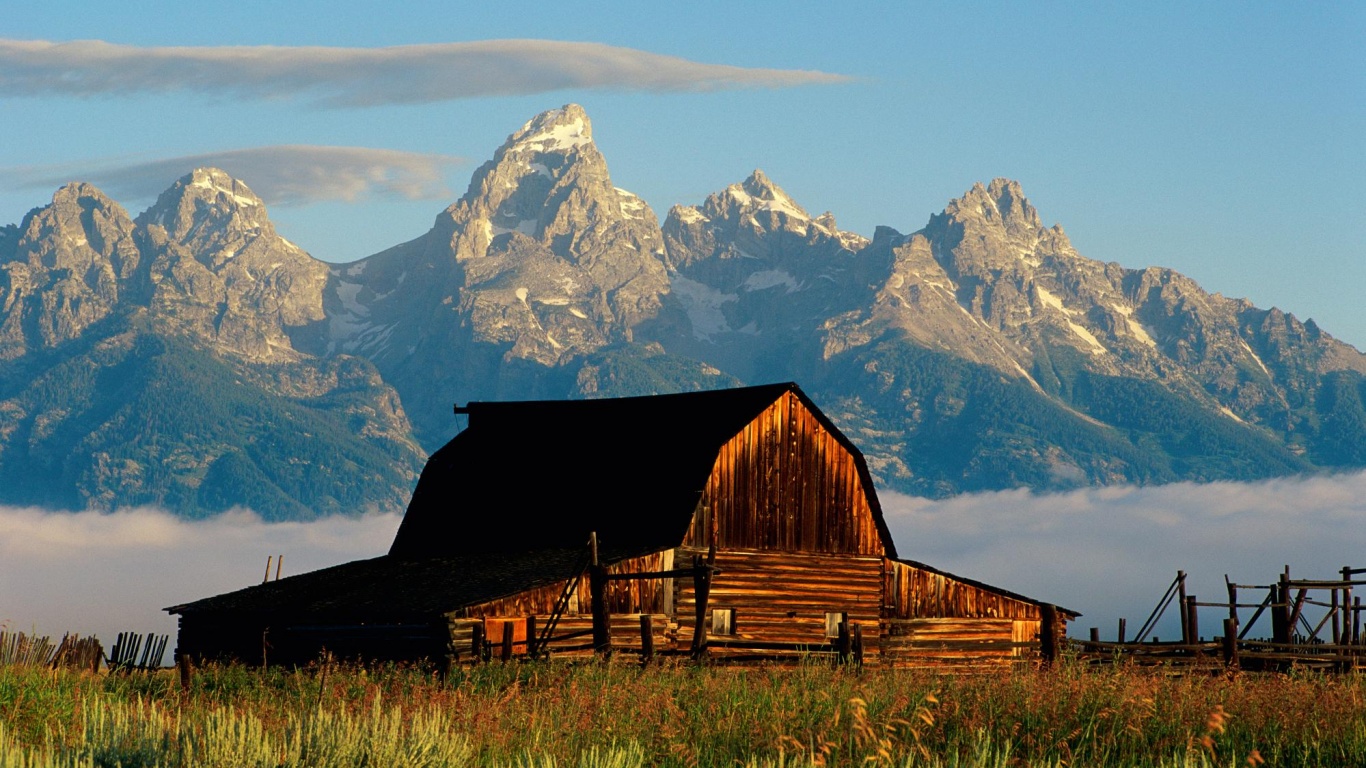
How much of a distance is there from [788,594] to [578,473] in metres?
→ 6.76

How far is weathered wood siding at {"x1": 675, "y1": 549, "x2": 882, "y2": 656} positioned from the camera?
4169 centimetres

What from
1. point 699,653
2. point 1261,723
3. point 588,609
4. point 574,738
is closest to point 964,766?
point 574,738

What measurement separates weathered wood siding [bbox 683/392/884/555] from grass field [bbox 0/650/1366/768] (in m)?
19.2

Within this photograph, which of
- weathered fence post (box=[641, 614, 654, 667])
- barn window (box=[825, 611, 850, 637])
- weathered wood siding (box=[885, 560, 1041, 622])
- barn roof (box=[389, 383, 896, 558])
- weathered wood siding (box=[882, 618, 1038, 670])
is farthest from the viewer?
weathered wood siding (box=[885, 560, 1041, 622])

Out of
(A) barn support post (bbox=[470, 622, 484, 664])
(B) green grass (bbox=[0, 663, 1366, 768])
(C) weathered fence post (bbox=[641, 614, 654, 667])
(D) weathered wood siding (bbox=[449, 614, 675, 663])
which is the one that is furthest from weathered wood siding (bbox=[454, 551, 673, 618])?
(B) green grass (bbox=[0, 663, 1366, 768])

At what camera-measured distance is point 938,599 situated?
46.7 m

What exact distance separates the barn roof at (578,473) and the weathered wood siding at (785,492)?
38 cm

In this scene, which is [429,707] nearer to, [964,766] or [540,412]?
[964,766]

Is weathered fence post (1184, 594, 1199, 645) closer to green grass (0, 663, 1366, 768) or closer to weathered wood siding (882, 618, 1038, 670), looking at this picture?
weathered wood siding (882, 618, 1038, 670)

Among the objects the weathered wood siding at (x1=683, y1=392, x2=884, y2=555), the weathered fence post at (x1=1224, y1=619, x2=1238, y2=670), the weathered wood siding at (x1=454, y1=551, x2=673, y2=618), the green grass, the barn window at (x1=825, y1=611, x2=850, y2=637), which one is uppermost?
the weathered wood siding at (x1=683, y1=392, x2=884, y2=555)

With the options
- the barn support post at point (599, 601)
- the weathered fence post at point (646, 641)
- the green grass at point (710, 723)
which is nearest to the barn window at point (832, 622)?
the barn support post at point (599, 601)

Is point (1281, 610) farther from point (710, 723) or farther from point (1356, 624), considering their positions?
point (710, 723)

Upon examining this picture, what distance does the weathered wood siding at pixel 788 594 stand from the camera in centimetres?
4169

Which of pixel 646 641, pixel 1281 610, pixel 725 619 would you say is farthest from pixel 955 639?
pixel 646 641
